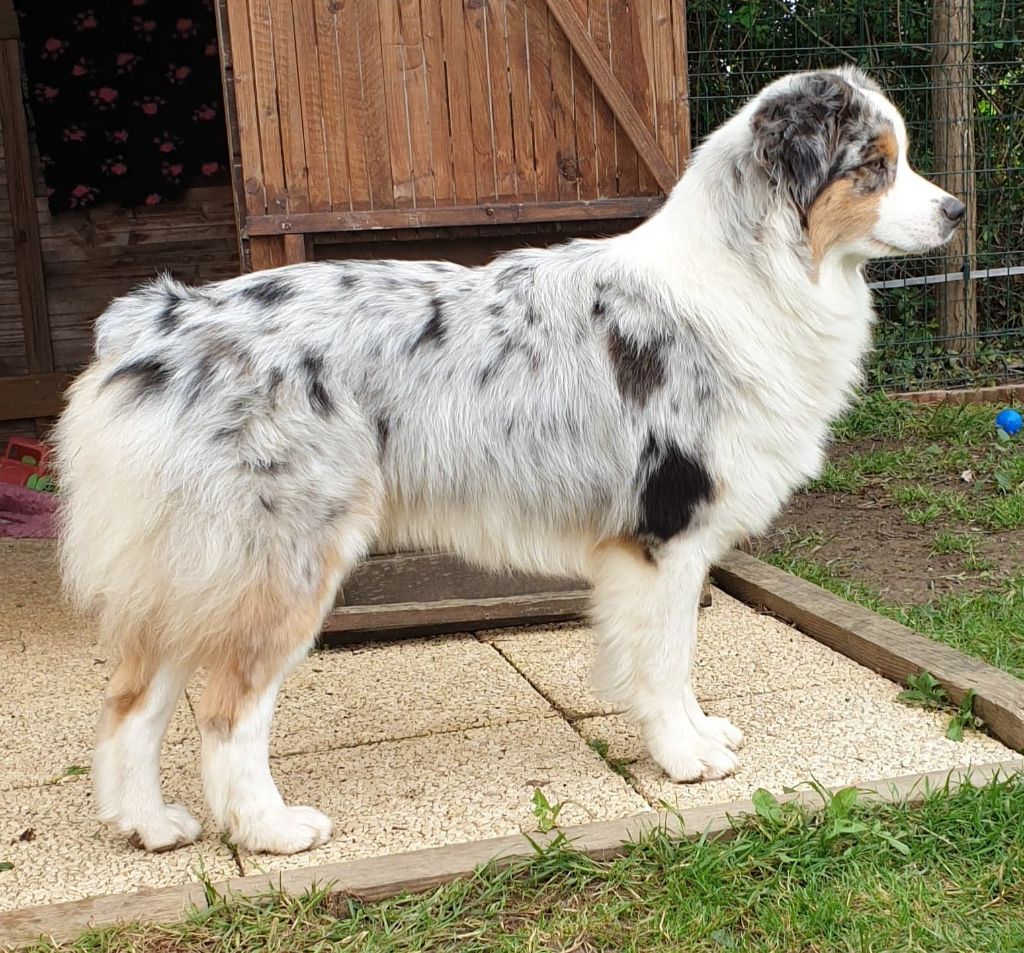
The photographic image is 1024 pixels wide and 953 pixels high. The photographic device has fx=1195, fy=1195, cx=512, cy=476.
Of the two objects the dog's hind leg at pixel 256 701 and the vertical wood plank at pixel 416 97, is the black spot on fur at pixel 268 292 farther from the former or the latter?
the vertical wood plank at pixel 416 97

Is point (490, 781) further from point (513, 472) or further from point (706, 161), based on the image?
point (706, 161)

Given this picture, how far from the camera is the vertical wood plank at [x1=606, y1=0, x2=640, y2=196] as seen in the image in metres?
4.67

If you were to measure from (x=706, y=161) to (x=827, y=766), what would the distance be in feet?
5.63

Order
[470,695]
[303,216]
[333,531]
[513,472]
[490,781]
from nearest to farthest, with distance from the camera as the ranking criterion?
[333,531] → [513,472] → [490,781] → [470,695] → [303,216]

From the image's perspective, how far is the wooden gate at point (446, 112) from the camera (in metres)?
4.45

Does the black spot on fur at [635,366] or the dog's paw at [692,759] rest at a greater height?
the black spot on fur at [635,366]

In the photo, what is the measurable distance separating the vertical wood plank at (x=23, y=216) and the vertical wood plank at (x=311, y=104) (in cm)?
471

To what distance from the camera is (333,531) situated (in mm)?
→ 2947

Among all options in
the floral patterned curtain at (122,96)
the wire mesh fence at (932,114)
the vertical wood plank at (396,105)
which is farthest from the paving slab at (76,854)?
the floral patterned curtain at (122,96)

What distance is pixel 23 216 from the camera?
8.41m

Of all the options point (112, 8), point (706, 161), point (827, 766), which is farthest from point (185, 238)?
point (827, 766)

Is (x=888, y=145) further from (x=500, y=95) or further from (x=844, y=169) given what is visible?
(x=500, y=95)

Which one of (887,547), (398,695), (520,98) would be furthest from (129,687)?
(887,547)

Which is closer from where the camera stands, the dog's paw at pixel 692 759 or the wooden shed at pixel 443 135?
the dog's paw at pixel 692 759
